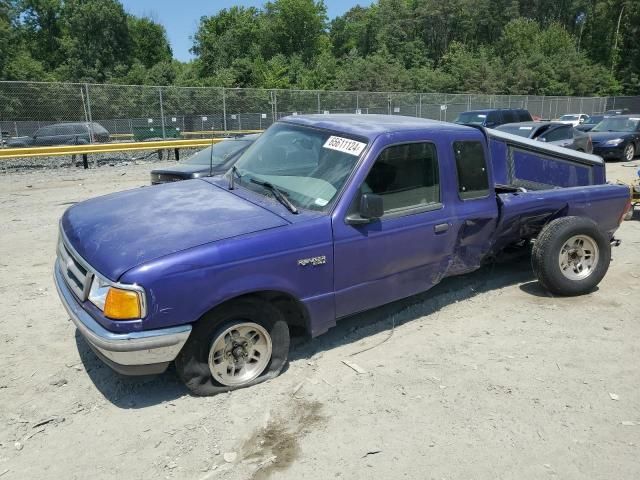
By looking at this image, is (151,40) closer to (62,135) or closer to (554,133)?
(62,135)

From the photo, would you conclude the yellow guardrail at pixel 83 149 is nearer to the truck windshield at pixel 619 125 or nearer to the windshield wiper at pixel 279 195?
the windshield wiper at pixel 279 195

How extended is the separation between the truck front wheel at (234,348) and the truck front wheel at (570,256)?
2.85 meters

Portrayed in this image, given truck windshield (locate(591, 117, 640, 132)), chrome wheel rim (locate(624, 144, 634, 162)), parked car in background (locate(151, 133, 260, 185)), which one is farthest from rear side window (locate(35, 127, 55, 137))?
chrome wheel rim (locate(624, 144, 634, 162))

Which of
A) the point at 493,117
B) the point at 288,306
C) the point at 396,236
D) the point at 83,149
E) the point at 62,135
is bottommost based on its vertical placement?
the point at 288,306

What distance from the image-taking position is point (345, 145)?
4023 millimetres

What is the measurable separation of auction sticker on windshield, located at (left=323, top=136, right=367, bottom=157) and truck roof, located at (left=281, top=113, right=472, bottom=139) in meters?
0.09

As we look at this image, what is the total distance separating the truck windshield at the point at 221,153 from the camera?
8883mm

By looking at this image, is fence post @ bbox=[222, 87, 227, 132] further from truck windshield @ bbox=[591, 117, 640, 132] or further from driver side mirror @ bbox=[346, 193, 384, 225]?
driver side mirror @ bbox=[346, 193, 384, 225]

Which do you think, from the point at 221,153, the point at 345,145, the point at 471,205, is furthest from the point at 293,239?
the point at 221,153

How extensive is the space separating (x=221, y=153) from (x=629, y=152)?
47.1 ft

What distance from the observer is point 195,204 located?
3.96 meters

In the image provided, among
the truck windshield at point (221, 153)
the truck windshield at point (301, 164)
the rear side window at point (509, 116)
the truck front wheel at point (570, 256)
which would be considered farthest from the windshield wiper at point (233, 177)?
the rear side window at point (509, 116)

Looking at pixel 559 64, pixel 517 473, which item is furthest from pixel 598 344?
pixel 559 64

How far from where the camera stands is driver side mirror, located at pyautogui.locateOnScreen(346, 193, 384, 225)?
12.0 ft
